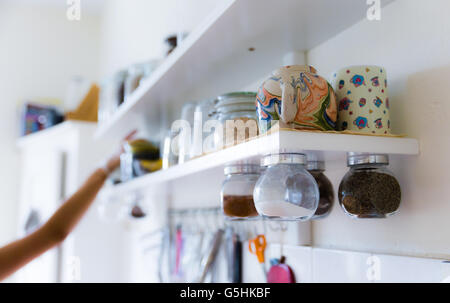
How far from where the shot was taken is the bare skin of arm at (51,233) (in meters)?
1.08

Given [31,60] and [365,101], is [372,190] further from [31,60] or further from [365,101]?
[31,60]

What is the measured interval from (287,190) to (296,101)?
12cm

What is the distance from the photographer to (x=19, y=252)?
1.11 m

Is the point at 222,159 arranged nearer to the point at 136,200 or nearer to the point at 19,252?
the point at 19,252

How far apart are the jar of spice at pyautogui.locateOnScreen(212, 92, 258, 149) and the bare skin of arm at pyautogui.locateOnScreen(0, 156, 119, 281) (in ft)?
1.94

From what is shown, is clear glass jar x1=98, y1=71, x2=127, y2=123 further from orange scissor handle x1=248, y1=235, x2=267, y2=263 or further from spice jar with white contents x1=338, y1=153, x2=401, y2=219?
spice jar with white contents x1=338, y1=153, x2=401, y2=219

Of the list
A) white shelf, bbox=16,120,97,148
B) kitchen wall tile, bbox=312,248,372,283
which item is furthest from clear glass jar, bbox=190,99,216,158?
white shelf, bbox=16,120,97,148

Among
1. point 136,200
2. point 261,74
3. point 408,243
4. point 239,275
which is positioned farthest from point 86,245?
point 408,243

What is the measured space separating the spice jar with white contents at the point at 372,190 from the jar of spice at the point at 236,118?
0.59 feet

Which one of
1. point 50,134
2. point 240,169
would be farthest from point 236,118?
point 50,134

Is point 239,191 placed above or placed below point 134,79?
below

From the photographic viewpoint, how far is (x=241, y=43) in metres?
0.90

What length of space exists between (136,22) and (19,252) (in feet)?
4.71

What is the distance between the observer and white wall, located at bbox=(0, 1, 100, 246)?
272cm
